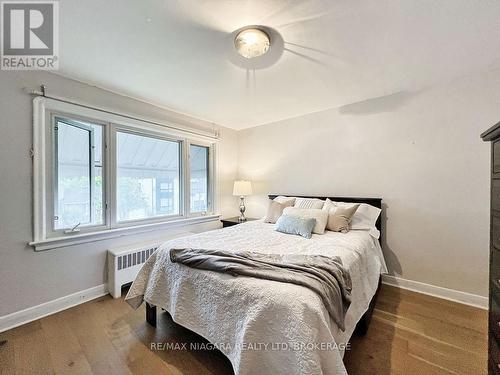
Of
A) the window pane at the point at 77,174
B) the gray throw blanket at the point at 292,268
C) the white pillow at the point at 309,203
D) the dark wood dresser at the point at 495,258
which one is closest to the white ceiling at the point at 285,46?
the window pane at the point at 77,174

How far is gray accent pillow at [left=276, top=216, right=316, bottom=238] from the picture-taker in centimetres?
221

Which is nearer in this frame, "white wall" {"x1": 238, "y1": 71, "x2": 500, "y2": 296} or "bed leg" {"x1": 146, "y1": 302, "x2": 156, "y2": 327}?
"bed leg" {"x1": 146, "y1": 302, "x2": 156, "y2": 327}

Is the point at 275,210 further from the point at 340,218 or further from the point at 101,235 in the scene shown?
the point at 101,235

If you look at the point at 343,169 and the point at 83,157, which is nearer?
the point at 83,157

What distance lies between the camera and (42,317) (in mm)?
1971

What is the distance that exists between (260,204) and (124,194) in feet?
7.03

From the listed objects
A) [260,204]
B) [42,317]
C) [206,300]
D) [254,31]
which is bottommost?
[42,317]

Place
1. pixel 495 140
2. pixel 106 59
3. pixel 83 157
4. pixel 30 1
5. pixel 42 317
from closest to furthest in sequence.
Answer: pixel 495 140 < pixel 30 1 < pixel 106 59 < pixel 42 317 < pixel 83 157

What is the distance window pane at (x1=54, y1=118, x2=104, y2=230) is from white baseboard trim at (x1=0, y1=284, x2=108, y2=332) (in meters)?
0.72

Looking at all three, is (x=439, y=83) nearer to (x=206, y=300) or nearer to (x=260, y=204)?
(x=260, y=204)

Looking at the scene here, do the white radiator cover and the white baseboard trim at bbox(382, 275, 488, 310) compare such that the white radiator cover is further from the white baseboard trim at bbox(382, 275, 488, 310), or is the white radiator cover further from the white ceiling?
the white baseboard trim at bbox(382, 275, 488, 310)

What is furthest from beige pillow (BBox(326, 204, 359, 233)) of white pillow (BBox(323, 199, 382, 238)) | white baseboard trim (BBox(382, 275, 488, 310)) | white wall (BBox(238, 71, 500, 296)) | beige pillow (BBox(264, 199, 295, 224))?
white baseboard trim (BBox(382, 275, 488, 310))

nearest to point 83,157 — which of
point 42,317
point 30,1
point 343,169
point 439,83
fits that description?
point 30,1

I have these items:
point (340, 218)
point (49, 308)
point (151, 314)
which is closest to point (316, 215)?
point (340, 218)
